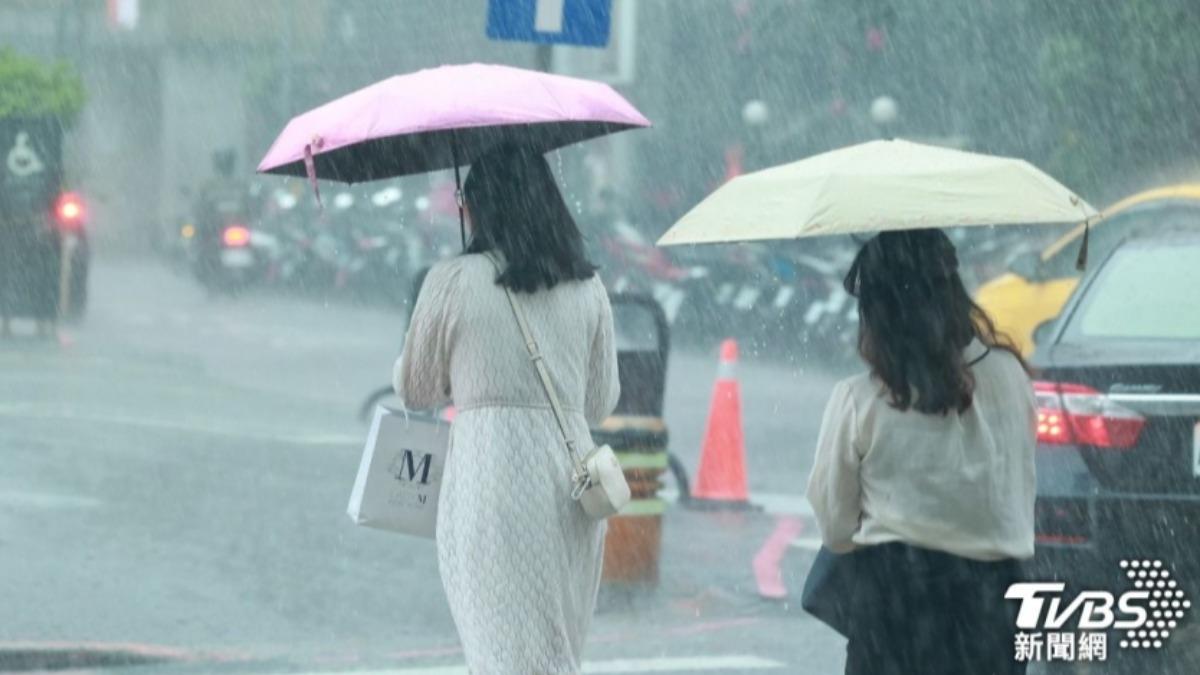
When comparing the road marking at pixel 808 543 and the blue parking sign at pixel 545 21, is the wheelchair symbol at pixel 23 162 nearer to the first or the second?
the road marking at pixel 808 543

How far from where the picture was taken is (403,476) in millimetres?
4801

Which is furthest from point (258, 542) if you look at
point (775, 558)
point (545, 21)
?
point (545, 21)

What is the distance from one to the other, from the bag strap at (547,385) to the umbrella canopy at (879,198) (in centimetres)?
36

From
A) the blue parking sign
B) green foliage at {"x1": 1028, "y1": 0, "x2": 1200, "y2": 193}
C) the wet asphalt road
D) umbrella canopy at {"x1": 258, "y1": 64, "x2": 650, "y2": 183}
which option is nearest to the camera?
umbrella canopy at {"x1": 258, "y1": 64, "x2": 650, "y2": 183}

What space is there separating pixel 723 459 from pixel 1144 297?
435 cm

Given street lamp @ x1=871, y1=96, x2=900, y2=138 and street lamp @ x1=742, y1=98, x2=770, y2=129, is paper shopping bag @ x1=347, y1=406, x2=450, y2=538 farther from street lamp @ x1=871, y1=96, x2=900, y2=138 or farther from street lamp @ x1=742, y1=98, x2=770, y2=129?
street lamp @ x1=742, y1=98, x2=770, y2=129

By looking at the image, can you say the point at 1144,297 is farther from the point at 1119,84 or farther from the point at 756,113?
the point at 756,113

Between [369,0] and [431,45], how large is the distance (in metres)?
2.70

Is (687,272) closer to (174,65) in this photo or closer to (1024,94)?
(1024,94)

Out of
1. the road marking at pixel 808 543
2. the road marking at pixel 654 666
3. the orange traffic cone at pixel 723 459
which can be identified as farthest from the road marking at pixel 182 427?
the road marking at pixel 654 666

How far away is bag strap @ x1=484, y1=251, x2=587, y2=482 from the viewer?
4.55 m

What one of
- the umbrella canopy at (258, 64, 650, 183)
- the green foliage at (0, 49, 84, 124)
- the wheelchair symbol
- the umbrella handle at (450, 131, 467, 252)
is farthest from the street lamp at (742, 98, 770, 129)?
the umbrella handle at (450, 131, 467, 252)

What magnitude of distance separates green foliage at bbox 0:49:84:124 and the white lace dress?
1547cm

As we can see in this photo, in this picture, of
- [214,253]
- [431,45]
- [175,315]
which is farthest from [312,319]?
[431,45]
